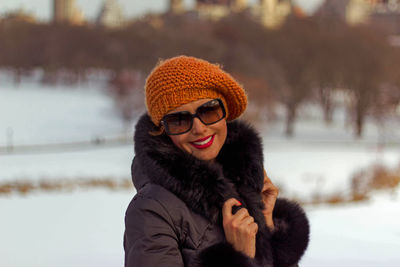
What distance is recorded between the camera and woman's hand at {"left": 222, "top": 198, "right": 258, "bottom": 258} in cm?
179

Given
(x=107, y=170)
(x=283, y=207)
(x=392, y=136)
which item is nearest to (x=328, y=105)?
(x=392, y=136)

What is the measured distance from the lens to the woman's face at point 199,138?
1.88m

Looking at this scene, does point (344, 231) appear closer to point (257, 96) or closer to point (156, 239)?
point (156, 239)

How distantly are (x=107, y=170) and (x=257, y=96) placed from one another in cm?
1565

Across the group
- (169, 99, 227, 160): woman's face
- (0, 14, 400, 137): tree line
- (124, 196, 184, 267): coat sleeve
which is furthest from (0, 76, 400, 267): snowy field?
(124, 196, 184, 267): coat sleeve

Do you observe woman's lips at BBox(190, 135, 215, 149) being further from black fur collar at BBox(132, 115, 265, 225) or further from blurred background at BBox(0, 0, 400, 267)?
blurred background at BBox(0, 0, 400, 267)

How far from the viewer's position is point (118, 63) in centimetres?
5341

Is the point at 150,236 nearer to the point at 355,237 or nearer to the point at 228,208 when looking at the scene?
the point at 228,208

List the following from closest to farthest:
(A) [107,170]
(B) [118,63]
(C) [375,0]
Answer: (A) [107,170]
(B) [118,63]
(C) [375,0]

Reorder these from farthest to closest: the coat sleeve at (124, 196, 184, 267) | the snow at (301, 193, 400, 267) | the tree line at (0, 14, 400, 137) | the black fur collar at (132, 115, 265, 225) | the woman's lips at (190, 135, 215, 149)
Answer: the tree line at (0, 14, 400, 137) < the snow at (301, 193, 400, 267) < the woman's lips at (190, 135, 215, 149) < the black fur collar at (132, 115, 265, 225) < the coat sleeve at (124, 196, 184, 267)

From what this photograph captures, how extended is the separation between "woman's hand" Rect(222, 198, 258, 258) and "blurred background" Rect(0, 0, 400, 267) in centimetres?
406

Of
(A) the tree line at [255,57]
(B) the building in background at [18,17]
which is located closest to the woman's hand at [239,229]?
(A) the tree line at [255,57]

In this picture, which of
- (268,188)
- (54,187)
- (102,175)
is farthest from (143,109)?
(268,188)

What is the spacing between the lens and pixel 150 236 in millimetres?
1641
